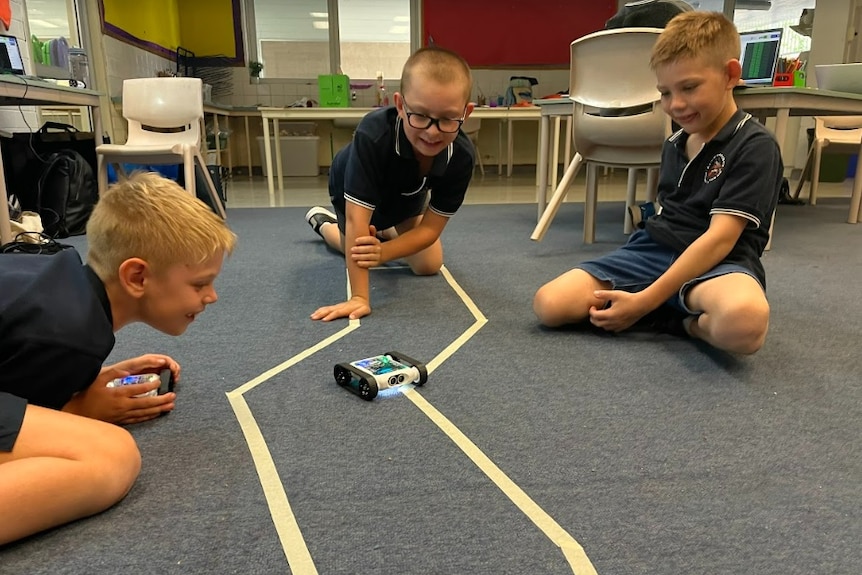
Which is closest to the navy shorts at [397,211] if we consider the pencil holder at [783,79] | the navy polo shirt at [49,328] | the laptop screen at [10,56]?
the navy polo shirt at [49,328]

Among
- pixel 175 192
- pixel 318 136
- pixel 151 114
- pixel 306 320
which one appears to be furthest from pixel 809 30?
pixel 175 192

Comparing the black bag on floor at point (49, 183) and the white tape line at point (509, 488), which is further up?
the black bag on floor at point (49, 183)

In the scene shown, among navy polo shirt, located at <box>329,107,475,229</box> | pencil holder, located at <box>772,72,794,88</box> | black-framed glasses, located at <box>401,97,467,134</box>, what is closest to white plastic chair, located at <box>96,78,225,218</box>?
navy polo shirt, located at <box>329,107,475,229</box>

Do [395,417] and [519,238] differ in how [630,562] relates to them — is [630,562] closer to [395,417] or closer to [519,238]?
[395,417]

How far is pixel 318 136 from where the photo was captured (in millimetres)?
6520

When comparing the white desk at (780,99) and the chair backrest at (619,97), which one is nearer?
the chair backrest at (619,97)

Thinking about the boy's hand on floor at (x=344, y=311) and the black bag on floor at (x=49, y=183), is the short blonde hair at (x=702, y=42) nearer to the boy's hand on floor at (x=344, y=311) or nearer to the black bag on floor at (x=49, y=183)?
the boy's hand on floor at (x=344, y=311)

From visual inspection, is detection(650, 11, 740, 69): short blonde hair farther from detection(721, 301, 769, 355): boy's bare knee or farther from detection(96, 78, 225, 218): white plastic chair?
detection(96, 78, 225, 218): white plastic chair

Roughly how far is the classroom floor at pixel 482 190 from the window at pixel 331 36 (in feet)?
4.36

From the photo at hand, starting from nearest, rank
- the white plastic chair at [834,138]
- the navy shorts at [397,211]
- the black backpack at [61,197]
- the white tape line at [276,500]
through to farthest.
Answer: the white tape line at [276,500] → the navy shorts at [397,211] → the black backpack at [61,197] → the white plastic chair at [834,138]

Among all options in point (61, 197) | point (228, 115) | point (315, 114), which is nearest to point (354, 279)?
point (61, 197)

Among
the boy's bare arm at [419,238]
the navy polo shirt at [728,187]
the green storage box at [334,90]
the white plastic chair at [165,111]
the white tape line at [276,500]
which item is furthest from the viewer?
the green storage box at [334,90]

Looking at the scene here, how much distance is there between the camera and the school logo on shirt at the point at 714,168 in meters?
1.35

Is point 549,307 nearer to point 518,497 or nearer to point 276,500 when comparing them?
point 518,497
